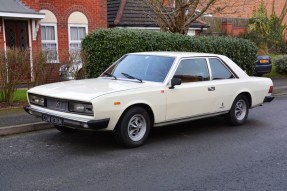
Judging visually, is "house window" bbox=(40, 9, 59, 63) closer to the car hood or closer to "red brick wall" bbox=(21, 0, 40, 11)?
"red brick wall" bbox=(21, 0, 40, 11)

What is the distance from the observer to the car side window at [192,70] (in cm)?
715

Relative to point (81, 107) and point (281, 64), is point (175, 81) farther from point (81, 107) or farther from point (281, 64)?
point (281, 64)

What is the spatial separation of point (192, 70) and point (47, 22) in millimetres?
9980

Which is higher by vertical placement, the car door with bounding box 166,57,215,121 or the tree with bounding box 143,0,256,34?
the tree with bounding box 143,0,256,34

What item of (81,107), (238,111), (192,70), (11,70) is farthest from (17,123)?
(238,111)

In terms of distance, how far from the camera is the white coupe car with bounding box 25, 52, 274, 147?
600cm

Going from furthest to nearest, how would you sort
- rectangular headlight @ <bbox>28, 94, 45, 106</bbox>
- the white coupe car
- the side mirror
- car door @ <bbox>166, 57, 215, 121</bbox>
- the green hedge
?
1. the green hedge
2. car door @ <bbox>166, 57, 215, 121</bbox>
3. the side mirror
4. rectangular headlight @ <bbox>28, 94, 45, 106</bbox>
5. the white coupe car

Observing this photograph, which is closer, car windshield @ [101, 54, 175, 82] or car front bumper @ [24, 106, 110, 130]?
car front bumper @ [24, 106, 110, 130]

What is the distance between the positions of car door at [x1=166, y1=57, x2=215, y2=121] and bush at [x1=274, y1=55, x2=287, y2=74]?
465 inches

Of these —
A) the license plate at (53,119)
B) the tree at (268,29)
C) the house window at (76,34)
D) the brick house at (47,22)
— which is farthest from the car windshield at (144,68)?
the tree at (268,29)

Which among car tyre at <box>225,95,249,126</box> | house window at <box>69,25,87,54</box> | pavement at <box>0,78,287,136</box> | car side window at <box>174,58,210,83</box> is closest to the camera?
car side window at <box>174,58,210,83</box>

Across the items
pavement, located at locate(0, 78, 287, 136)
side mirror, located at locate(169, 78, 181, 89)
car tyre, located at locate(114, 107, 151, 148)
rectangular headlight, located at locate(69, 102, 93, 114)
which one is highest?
side mirror, located at locate(169, 78, 181, 89)

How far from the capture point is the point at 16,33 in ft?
48.8

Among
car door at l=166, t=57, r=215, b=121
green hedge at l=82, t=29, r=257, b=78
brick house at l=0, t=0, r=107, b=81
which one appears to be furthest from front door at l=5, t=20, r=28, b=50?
car door at l=166, t=57, r=215, b=121
